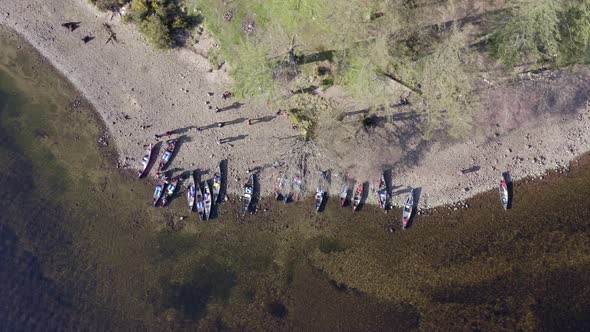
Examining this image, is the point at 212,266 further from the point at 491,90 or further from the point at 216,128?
the point at 491,90


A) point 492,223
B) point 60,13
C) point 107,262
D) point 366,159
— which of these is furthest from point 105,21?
point 492,223

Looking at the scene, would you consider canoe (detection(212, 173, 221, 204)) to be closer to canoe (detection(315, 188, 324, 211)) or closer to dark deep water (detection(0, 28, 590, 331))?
dark deep water (detection(0, 28, 590, 331))

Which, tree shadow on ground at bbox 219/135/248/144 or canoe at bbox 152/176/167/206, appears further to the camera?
canoe at bbox 152/176/167/206

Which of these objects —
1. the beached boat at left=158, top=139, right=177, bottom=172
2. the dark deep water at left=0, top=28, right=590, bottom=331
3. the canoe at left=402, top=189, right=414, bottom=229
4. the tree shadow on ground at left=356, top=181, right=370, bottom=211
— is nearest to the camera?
the dark deep water at left=0, top=28, right=590, bottom=331

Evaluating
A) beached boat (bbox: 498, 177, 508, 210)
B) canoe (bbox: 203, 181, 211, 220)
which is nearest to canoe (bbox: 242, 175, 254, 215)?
canoe (bbox: 203, 181, 211, 220)

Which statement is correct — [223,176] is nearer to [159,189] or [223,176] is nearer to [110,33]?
[159,189]

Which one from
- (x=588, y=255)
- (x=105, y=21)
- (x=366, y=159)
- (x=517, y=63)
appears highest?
(x=517, y=63)

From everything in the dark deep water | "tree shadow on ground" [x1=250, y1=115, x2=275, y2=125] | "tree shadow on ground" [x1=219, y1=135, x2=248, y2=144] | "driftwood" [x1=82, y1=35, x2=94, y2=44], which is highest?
"driftwood" [x1=82, y1=35, x2=94, y2=44]
